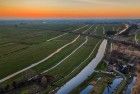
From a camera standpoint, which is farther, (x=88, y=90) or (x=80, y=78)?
(x=80, y=78)

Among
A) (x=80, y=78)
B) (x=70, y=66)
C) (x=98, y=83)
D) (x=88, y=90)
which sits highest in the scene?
(x=88, y=90)

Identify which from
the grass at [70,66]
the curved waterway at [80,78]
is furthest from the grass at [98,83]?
the grass at [70,66]

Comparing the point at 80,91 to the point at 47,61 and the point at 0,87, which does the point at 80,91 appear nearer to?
the point at 0,87

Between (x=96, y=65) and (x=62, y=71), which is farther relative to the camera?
(x=96, y=65)

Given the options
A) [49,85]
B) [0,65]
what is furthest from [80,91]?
[0,65]

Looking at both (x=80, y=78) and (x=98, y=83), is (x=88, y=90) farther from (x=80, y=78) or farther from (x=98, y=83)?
(x=80, y=78)

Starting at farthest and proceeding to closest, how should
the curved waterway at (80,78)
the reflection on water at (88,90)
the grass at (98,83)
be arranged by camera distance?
the curved waterway at (80,78)
the grass at (98,83)
the reflection on water at (88,90)

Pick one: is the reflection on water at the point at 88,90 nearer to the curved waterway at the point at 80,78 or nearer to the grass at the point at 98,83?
the grass at the point at 98,83

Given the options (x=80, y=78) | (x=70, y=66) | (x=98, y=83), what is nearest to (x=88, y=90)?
(x=98, y=83)

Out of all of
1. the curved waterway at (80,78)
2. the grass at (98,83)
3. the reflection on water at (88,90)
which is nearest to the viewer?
the reflection on water at (88,90)

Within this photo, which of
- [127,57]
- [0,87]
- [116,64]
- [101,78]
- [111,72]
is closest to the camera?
[0,87]

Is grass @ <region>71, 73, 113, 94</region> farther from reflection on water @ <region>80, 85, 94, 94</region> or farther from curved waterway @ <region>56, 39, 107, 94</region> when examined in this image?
curved waterway @ <region>56, 39, 107, 94</region>
